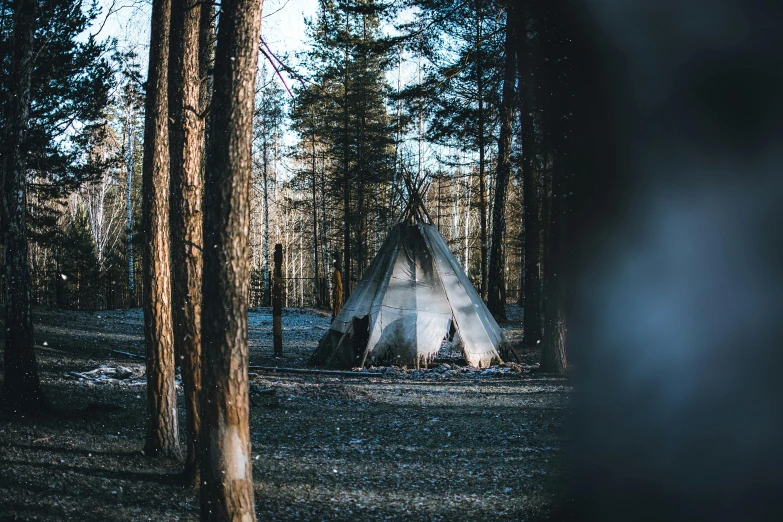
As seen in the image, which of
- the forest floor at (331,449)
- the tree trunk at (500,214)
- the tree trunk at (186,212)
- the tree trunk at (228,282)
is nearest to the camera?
the tree trunk at (228,282)

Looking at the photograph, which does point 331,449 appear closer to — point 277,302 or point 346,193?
point 277,302

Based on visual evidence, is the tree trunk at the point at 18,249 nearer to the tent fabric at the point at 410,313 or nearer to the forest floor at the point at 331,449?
the forest floor at the point at 331,449

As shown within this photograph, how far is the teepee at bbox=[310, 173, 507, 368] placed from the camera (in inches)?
457

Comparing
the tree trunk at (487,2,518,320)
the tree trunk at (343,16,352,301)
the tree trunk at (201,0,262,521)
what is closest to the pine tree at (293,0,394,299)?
the tree trunk at (343,16,352,301)

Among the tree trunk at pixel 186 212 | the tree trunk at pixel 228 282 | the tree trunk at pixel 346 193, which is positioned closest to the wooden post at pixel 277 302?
the tree trunk at pixel 186 212

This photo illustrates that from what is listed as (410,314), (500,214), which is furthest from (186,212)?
(500,214)

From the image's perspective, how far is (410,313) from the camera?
461 inches

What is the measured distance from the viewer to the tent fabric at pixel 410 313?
38.1 ft

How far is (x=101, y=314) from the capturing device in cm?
2131

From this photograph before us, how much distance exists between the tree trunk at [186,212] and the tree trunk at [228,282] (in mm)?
1716

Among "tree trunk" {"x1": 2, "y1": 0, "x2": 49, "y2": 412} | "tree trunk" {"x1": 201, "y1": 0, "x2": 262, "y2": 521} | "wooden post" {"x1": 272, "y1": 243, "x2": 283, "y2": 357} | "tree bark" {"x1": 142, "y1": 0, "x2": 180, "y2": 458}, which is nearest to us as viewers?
"tree trunk" {"x1": 201, "y1": 0, "x2": 262, "y2": 521}

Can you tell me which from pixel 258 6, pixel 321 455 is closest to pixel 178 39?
pixel 258 6

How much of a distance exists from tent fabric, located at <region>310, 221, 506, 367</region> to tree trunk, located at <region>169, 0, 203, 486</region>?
21.9 feet

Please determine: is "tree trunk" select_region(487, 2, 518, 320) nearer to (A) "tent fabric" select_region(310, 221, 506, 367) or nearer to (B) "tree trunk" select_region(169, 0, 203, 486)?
(A) "tent fabric" select_region(310, 221, 506, 367)
